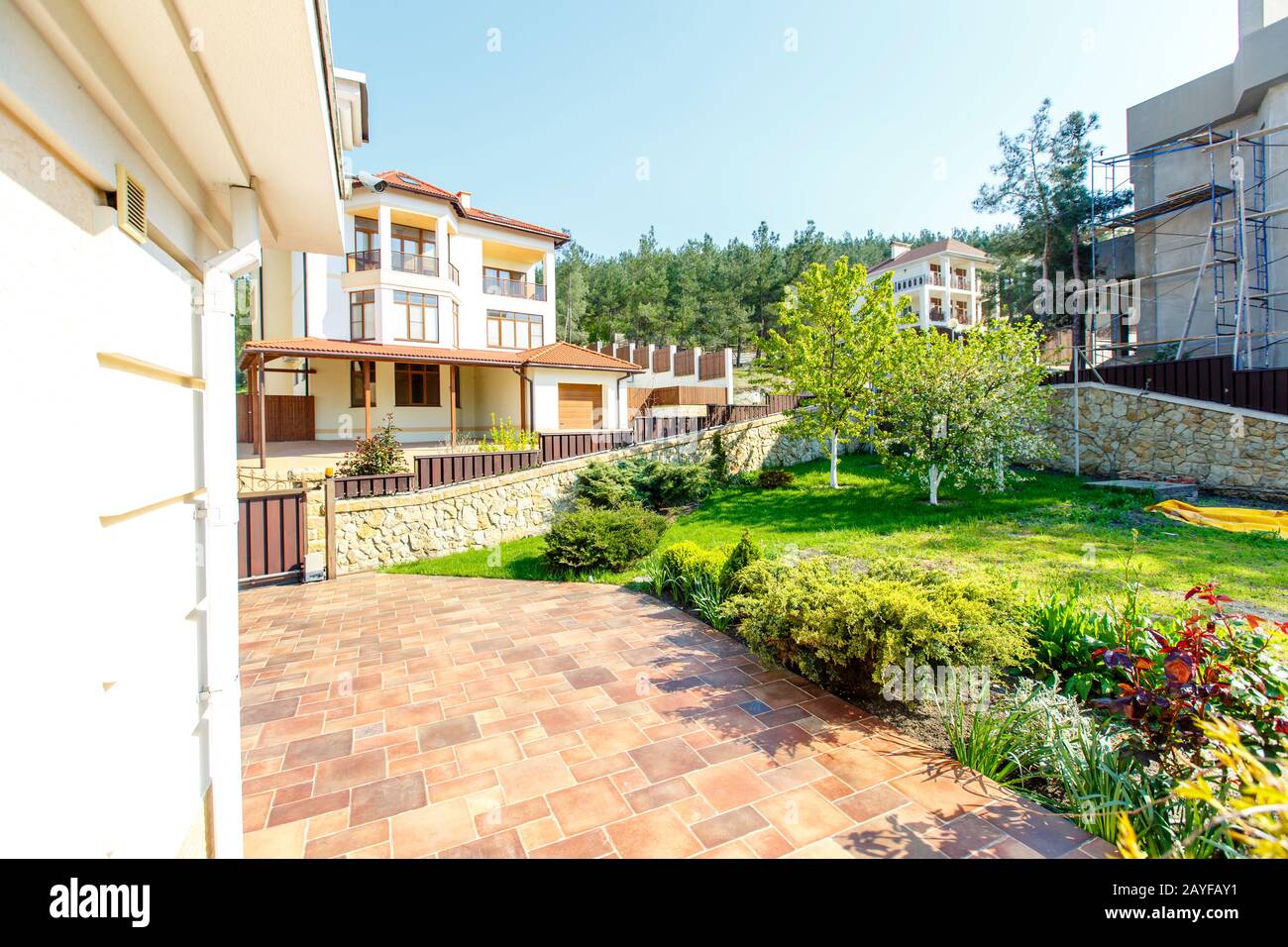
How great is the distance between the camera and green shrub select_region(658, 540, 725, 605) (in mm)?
6441

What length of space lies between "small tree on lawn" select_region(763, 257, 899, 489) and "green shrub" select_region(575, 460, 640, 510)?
17.7 feet

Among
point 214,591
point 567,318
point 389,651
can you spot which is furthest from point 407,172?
point 214,591

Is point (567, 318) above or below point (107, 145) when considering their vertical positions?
above

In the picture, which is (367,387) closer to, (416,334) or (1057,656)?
(416,334)

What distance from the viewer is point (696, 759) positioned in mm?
3438

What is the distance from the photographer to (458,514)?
10.7 meters

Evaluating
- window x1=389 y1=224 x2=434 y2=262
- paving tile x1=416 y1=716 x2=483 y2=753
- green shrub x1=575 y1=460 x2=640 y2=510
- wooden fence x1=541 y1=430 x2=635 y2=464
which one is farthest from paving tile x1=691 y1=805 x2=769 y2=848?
window x1=389 y1=224 x2=434 y2=262

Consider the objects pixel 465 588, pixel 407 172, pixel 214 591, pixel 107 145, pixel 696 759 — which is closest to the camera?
pixel 107 145

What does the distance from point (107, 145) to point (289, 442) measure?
19950 millimetres

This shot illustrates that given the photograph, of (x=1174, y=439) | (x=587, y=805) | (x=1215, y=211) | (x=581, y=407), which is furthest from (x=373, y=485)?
(x=1215, y=211)

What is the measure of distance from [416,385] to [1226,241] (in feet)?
80.7

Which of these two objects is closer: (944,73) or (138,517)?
(138,517)

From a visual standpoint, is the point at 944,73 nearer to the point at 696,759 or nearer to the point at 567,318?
the point at 696,759

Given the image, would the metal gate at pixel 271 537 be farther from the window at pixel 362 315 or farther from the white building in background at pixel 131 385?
the window at pixel 362 315
